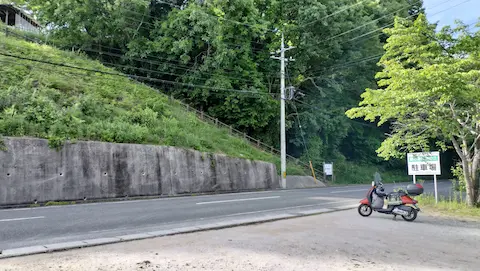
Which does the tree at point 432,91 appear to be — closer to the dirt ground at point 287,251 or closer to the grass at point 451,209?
the grass at point 451,209

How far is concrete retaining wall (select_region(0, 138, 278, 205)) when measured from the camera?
1435cm

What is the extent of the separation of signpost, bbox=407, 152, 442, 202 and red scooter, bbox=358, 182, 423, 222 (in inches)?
122

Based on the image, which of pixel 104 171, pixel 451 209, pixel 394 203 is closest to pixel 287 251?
pixel 394 203

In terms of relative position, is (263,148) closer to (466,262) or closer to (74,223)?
(74,223)

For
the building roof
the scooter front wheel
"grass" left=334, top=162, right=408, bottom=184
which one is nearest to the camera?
the scooter front wheel

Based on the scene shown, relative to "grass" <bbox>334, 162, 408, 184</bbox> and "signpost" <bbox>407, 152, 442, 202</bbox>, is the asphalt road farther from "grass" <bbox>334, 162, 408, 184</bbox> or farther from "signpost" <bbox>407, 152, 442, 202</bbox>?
"grass" <bbox>334, 162, 408, 184</bbox>

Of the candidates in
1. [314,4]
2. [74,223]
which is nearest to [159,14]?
[314,4]

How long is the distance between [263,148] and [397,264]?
2569cm

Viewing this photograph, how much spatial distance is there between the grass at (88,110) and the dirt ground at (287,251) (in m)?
11.3

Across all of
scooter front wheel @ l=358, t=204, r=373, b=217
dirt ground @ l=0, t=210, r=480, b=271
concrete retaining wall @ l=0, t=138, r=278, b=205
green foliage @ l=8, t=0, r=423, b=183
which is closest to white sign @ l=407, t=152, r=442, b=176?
scooter front wheel @ l=358, t=204, r=373, b=217

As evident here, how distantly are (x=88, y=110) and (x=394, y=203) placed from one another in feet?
54.8

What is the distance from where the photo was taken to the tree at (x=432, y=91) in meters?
11.0

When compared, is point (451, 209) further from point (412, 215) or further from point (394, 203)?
point (394, 203)

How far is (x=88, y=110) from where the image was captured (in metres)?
20.1
